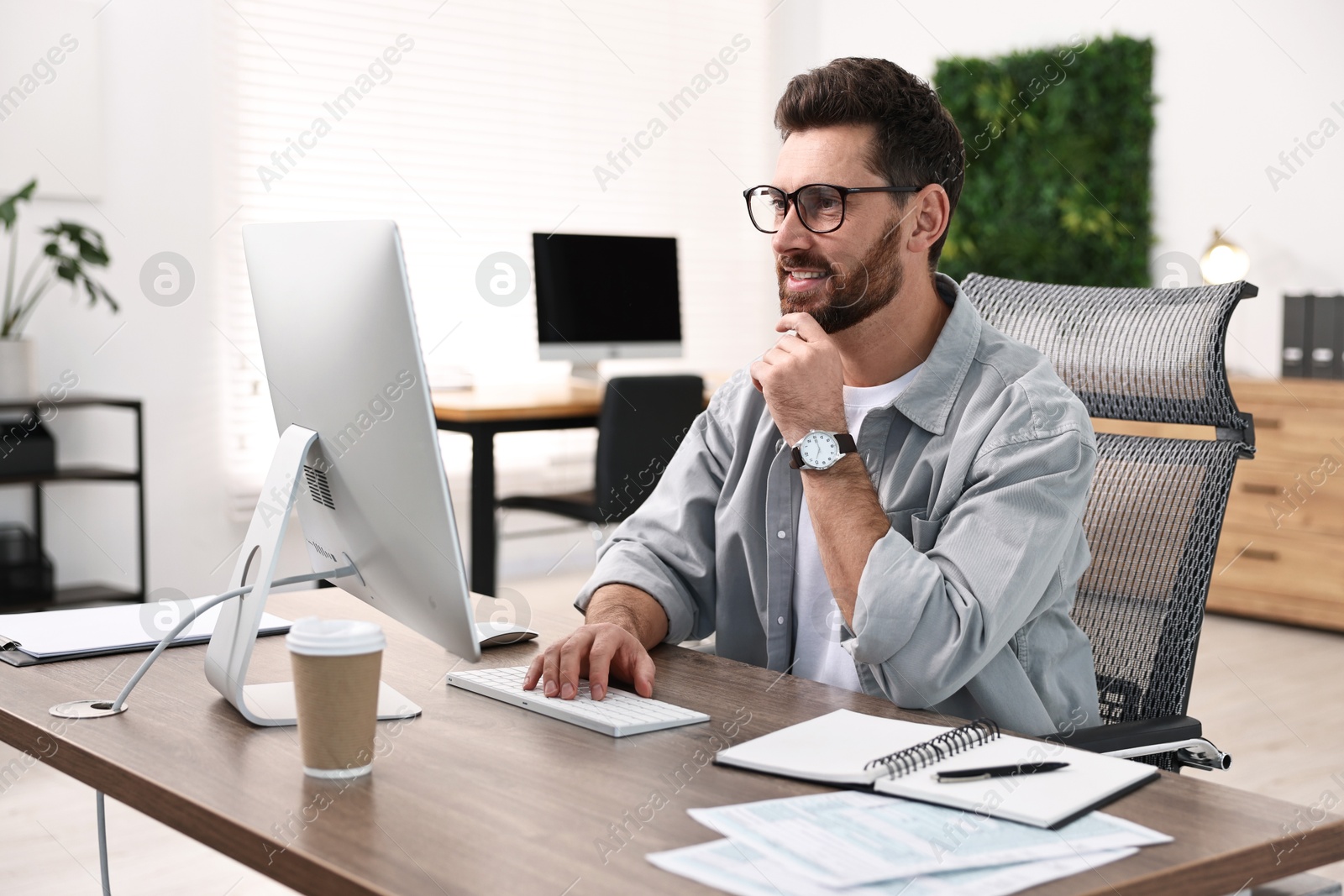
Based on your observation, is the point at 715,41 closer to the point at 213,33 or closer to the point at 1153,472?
the point at 213,33

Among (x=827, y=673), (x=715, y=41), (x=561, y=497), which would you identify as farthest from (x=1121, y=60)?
(x=827, y=673)

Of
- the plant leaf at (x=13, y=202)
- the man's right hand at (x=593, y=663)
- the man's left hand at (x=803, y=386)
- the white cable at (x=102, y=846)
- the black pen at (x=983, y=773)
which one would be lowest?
the white cable at (x=102, y=846)

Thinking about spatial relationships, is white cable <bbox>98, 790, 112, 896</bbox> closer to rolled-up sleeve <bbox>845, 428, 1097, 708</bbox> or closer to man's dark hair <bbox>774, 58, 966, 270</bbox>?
rolled-up sleeve <bbox>845, 428, 1097, 708</bbox>

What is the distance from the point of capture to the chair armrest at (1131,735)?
1.16 m

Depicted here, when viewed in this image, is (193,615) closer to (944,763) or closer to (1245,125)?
(944,763)

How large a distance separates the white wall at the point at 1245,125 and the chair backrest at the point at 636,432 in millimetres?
→ 2365

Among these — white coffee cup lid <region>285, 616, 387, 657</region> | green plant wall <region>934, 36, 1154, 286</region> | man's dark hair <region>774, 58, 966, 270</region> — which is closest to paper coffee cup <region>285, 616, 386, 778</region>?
white coffee cup lid <region>285, 616, 387, 657</region>

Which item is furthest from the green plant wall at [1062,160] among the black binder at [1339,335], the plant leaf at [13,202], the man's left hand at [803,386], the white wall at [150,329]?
the man's left hand at [803,386]

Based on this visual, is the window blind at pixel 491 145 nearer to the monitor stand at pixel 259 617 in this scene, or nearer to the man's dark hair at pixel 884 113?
the man's dark hair at pixel 884 113

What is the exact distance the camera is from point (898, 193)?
4.94ft

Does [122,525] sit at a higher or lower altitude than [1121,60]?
lower

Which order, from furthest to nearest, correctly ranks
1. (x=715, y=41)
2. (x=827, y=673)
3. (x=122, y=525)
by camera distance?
(x=715, y=41), (x=122, y=525), (x=827, y=673)

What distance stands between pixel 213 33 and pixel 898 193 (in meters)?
3.71

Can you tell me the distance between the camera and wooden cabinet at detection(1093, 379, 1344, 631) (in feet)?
13.8
